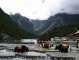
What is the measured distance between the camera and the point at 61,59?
27750mm

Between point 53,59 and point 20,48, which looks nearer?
point 53,59

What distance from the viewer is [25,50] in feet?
127

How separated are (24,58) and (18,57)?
0.76m

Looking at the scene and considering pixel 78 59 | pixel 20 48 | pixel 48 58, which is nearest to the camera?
pixel 78 59

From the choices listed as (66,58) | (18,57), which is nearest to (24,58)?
(18,57)

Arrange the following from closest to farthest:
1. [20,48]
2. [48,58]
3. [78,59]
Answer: [78,59] → [48,58] → [20,48]

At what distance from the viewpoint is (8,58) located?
96.1 ft

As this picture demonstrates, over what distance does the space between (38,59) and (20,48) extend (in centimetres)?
873

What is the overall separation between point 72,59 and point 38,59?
4032 mm

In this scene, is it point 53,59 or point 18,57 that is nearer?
point 53,59

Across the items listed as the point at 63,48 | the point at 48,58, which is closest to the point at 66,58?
the point at 48,58

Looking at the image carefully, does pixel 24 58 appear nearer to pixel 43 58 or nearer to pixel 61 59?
pixel 43 58

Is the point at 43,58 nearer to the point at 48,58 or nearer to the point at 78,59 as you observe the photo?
the point at 48,58

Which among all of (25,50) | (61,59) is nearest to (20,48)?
(25,50)
